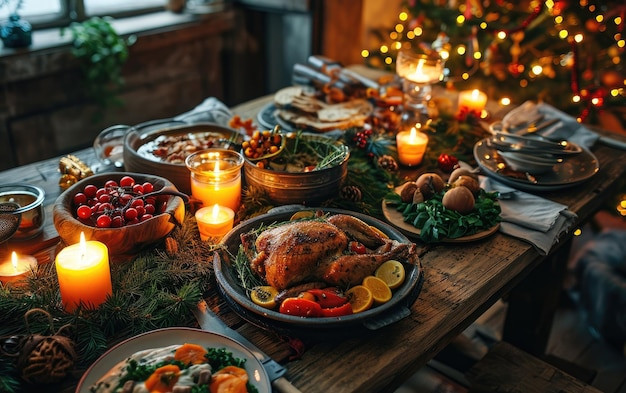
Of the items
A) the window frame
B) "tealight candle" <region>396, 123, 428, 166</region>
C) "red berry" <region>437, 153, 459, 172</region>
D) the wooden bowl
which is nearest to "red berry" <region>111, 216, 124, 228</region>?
the wooden bowl

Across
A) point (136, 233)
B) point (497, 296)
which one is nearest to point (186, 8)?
point (136, 233)

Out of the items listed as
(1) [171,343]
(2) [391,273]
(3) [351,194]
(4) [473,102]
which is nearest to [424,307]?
(2) [391,273]

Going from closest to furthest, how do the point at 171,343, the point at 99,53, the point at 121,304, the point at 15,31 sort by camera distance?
the point at 171,343 → the point at 121,304 → the point at 15,31 → the point at 99,53

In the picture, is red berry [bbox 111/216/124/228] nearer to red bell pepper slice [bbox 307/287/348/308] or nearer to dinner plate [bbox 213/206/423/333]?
dinner plate [bbox 213/206/423/333]

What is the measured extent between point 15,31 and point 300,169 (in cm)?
214

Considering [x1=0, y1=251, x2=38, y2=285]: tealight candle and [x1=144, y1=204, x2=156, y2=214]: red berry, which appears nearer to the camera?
[x1=0, y1=251, x2=38, y2=285]: tealight candle

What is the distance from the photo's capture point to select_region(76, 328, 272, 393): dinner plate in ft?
4.02

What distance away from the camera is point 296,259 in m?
1.47

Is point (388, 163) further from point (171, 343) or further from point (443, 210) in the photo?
point (171, 343)

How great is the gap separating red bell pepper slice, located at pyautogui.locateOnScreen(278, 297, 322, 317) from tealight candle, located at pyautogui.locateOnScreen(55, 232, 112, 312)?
1.45 feet

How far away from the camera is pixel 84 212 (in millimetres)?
1586

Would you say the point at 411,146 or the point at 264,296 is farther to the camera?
the point at 411,146

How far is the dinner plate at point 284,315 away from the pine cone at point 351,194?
275 millimetres

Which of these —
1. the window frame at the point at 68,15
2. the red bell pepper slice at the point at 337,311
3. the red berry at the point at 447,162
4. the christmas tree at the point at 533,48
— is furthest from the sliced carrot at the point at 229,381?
the window frame at the point at 68,15
